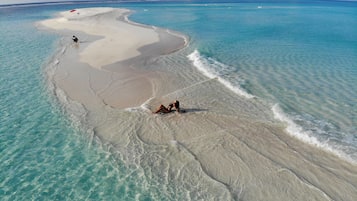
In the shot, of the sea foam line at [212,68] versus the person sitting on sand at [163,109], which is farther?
the sea foam line at [212,68]

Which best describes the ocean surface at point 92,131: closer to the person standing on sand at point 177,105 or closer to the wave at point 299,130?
the wave at point 299,130

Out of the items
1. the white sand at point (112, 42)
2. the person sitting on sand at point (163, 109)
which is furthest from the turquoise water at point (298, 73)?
the white sand at point (112, 42)

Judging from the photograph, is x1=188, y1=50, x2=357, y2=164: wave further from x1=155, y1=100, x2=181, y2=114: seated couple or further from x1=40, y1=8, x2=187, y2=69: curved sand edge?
x1=40, y1=8, x2=187, y2=69: curved sand edge

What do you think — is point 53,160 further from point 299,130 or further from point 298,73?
point 298,73

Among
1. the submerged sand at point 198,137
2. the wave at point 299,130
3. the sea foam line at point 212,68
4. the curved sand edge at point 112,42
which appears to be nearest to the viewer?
the submerged sand at point 198,137

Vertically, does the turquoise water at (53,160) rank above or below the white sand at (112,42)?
below

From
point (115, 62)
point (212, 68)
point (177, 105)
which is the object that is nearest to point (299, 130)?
point (177, 105)
